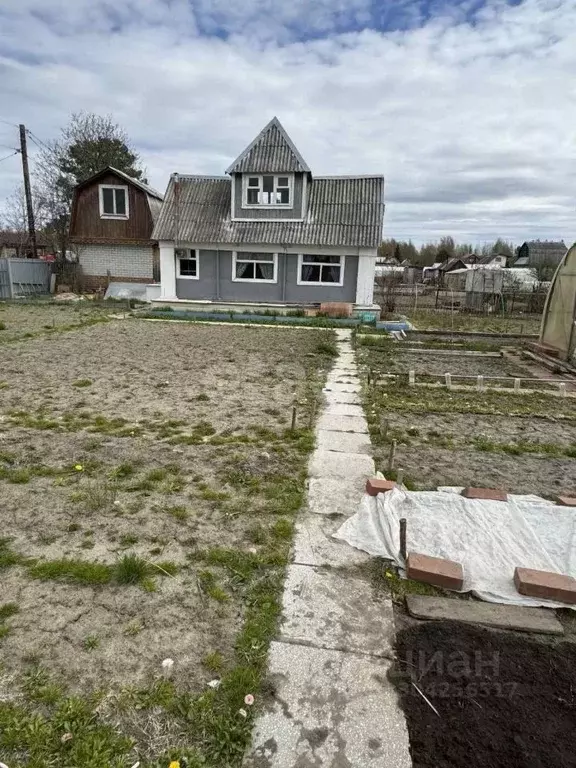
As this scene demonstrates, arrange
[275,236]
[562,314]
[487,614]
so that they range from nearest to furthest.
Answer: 1. [487,614]
2. [562,314]
3. [275,236]

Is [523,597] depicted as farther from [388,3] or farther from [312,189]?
[312,189]

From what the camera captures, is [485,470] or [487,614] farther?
[485,470]

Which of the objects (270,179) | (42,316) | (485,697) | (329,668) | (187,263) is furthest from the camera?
(187,263)

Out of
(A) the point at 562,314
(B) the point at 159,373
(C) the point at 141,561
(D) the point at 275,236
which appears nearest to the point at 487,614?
(C) the point at 141,561

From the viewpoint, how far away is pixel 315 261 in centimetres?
1727

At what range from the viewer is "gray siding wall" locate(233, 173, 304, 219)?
17.2 m

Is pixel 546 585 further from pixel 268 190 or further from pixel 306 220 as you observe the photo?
pixel 268 190

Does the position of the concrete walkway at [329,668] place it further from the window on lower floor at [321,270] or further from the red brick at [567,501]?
the window on lower floor at [321,270]

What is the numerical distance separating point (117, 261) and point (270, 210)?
29.7 feet

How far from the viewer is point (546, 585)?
2732 mm

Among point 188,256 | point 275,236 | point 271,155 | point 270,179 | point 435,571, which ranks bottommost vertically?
point 435,571

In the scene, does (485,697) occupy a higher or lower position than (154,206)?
lower

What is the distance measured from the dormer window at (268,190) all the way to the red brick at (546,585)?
16513 mm

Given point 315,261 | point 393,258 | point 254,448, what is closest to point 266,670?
point 254,448
